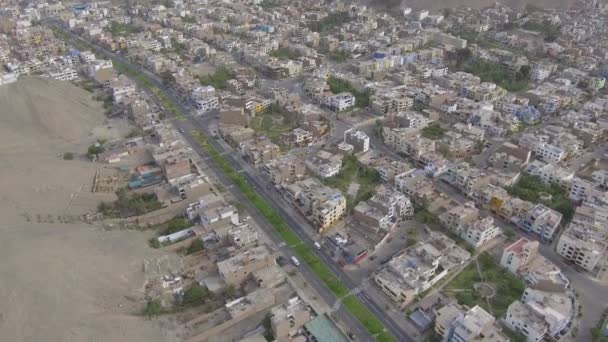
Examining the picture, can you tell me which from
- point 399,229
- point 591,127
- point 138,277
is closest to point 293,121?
point 399,229

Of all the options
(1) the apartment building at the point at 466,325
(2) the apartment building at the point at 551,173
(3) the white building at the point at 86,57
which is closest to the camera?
(1) the apartment building at the point at 466,325

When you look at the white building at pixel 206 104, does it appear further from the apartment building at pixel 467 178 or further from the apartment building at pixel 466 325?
the apartment building at pixel 466 325

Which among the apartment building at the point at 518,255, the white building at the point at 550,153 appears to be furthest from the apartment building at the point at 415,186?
the white building at the point at 550,153

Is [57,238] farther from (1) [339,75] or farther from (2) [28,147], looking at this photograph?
(1) [339,75]

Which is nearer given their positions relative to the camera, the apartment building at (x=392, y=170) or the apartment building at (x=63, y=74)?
the apartment building at (x=392, y=170)

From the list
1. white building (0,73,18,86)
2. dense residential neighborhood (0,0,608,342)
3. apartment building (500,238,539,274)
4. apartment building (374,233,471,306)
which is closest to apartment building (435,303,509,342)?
dense residential neighborhood (0,0,608,342)

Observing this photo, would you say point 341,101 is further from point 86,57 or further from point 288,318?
point 86,57
